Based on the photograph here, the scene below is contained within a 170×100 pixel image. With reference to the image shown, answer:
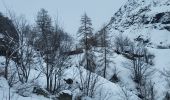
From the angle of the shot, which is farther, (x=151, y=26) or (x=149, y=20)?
(x=149, y=20)

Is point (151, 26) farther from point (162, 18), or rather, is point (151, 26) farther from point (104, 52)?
point (104, 52)

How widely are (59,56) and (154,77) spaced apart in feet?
111

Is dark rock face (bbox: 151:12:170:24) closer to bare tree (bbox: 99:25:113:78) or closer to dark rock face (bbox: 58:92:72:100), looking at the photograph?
bare tree (bbox: 99:25:113:78)

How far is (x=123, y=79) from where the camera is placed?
4919 centimetres

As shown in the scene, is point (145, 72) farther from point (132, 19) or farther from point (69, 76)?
point (132, 19)

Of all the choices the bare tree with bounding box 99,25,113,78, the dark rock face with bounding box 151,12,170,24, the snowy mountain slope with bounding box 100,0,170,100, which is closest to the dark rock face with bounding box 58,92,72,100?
the bare tree with bounding box 99,25,113,78

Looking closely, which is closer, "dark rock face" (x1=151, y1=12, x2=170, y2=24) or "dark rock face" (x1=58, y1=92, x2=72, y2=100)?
"dark rock face" (x1=58, y1=92, x2=72, y2=100)

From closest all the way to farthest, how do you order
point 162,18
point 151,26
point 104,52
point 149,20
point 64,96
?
point 64,96 → point 104,52 → point 151,26 → point 162,18 → point 149,20

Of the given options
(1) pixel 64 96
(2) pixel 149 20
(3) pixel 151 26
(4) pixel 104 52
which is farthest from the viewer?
(2) pixel 149 20

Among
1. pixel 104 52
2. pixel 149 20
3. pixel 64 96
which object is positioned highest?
pixel 149 20

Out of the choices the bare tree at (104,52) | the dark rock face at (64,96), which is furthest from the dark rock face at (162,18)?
the dark rock face at (64,96)

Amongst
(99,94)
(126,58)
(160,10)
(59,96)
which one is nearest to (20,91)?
(59,96)

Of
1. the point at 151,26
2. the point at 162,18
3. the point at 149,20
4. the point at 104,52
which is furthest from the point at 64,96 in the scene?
the point at 149,20

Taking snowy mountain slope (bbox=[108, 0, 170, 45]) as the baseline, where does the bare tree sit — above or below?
below
